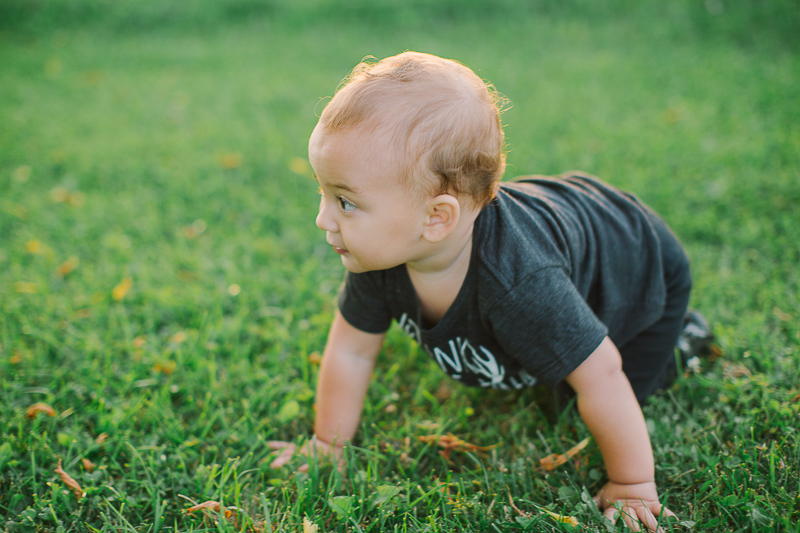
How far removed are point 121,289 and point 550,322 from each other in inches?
78.5

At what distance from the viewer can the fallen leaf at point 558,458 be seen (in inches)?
67.3

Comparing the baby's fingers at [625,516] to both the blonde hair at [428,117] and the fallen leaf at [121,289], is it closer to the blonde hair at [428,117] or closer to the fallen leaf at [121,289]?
the blonde hair at [428,117]

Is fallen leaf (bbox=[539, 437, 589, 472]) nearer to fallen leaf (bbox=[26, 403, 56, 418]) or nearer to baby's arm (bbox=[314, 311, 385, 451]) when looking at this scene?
baby's arm (bbox=[314, 311, 385, 451])

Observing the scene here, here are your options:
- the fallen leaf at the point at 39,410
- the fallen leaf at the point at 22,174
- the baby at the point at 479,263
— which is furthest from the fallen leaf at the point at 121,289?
the fallen leaf at the point at 22,174

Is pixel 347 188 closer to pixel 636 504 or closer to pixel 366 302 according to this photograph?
pixel 366 302

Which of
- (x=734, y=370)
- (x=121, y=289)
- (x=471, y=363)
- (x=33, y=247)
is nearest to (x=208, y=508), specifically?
(x=471, y=363)

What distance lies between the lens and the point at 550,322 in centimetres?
139

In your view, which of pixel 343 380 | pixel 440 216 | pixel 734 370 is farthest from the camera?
pixel 734 370

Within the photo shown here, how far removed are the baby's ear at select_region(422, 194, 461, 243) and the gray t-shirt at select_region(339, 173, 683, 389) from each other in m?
0.13

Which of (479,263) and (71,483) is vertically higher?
(479,263)

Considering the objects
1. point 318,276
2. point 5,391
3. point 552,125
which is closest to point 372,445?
point 318,276

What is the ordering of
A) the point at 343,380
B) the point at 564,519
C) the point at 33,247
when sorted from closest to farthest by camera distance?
the point at 564,519 → the point at 343,380 → the point at 33,247

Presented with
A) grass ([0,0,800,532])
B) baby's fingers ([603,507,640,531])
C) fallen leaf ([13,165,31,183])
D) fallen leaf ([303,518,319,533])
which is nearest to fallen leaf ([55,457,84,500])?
grass ([0,0,800,532])

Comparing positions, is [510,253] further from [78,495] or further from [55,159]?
Answer: [55,159]
